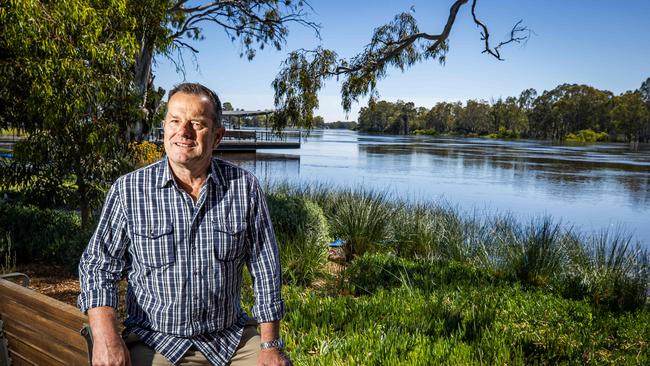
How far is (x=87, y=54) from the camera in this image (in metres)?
5.92

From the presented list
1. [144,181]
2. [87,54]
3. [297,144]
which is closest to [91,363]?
[144,181]

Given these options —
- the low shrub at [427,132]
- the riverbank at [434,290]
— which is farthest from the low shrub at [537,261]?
the low shrub at [427,132]

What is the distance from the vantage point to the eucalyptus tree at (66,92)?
5.17 meters

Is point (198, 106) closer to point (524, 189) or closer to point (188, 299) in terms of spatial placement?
point (188, 299)

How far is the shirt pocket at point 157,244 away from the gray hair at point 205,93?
0.39m

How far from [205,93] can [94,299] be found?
743mm

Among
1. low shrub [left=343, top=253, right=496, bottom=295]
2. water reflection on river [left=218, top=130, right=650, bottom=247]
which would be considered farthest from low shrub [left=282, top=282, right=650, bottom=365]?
water reflection on river [left=218, top=130, right=650, bottom=247]

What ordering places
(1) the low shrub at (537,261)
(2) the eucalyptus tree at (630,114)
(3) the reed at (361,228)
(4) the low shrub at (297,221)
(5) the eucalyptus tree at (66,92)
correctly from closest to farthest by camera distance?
(5) the eucalyptus tree at (66,92), (1) the low shrub at (537,261), (4) the low shrub at (297,221), (3) the reed at (361,228), (2) the eucalyptus tree at (630,114)

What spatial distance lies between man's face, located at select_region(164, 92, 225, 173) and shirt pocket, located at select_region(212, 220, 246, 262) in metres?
0.22

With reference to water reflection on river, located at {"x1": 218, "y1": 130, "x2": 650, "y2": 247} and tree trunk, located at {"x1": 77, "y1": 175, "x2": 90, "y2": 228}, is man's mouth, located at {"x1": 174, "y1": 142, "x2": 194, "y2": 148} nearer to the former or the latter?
tree trunk, located at {"x1": 77, "y1": 175, "x2": 90, "y2": 228}

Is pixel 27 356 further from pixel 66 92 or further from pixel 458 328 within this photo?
pixel 66 92

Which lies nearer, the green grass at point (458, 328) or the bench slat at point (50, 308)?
the bench slat at point (50, 308)

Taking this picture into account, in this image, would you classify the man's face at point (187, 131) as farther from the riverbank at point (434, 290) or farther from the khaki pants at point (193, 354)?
the riverbank at point (434, 290)

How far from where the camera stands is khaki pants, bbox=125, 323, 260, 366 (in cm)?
172
